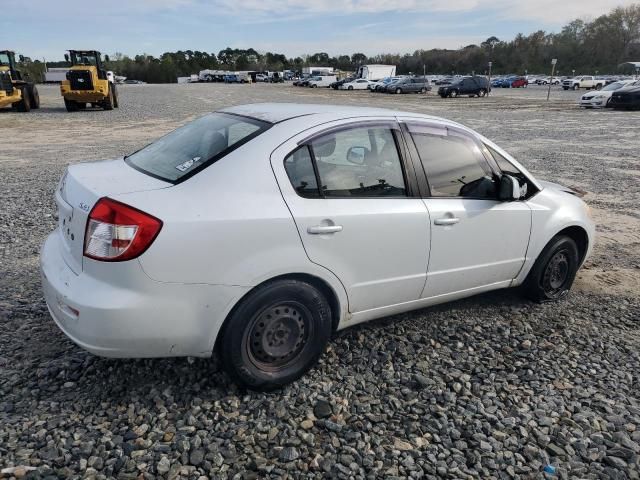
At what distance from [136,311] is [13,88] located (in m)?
24.9

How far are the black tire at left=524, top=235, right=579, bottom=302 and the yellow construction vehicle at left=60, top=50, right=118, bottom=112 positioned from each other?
2499 centimetres

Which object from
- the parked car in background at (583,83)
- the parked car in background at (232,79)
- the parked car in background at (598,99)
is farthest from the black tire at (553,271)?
the parked car in background at (232,79)

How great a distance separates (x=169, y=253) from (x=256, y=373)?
916 mm

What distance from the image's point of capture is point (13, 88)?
2255 centimetres

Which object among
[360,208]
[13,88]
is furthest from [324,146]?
[13,88]

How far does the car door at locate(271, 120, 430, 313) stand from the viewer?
2.91 metres

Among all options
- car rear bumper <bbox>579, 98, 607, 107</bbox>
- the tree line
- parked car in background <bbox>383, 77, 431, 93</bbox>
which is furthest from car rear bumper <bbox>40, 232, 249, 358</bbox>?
the tree line

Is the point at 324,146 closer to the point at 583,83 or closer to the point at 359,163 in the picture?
the point at 359,163

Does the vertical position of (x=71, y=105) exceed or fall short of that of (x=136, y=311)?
it falls short

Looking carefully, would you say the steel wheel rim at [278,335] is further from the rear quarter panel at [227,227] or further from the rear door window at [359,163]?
the rear door window at [359,163]

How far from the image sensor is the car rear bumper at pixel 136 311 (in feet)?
8.27

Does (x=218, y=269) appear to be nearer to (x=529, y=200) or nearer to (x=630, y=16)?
(x=529, y=200)

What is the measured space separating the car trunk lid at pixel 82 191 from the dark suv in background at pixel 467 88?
1621 inches

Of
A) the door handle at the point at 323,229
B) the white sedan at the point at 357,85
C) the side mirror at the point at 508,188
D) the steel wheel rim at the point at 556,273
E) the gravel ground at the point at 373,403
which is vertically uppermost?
the side mirror at the point at 508,188
